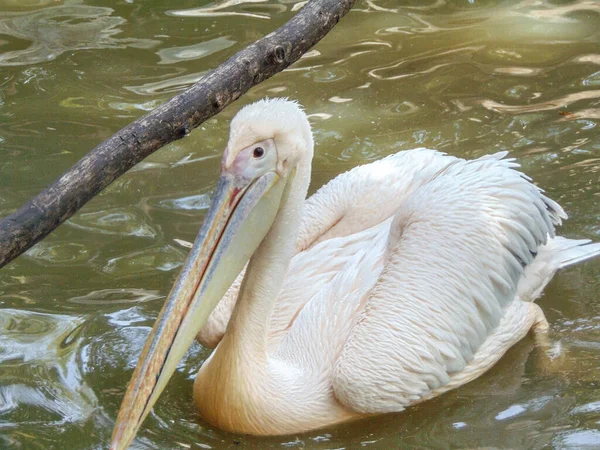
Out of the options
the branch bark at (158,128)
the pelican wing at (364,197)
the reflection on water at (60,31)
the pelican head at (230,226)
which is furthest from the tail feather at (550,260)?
the reflection on water at (60,31)

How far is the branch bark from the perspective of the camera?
2555mm

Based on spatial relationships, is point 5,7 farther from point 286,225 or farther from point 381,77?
point 286,225

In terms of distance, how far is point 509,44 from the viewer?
22.4ft

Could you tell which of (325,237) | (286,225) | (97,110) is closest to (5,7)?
(97,110)

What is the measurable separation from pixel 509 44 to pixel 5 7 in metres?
3.95

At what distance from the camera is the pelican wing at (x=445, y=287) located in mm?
3385

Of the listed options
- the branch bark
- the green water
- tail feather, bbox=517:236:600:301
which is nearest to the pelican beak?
the branch bark

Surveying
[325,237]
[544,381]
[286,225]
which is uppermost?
[286,225]

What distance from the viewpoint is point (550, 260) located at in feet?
13.5

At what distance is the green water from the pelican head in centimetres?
45

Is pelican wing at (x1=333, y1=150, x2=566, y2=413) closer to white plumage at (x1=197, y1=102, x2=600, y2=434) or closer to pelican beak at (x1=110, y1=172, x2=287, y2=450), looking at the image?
white plumage at (x1=197, y1=102, x2=600, y2=434)

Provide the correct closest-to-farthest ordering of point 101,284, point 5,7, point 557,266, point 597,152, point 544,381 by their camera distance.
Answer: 1. point 544,381
2. point 557,266
3. point 101,284
4. point 597,152
5. point 5,7

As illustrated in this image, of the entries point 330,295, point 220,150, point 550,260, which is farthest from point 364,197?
point 220,150

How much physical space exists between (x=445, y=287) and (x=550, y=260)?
0.74m
